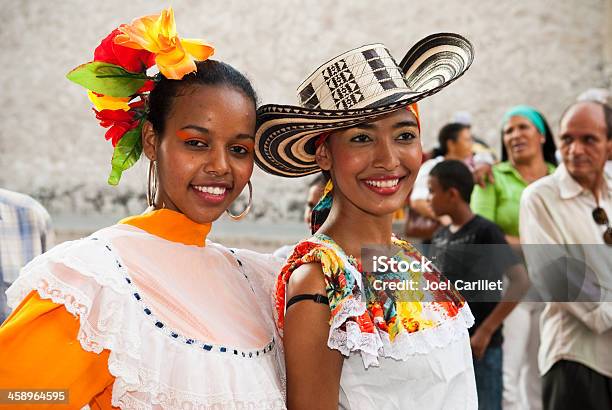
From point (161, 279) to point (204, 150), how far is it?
0.94ft

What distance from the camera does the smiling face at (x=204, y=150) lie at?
67.4 inches

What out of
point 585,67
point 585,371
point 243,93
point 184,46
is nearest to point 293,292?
point 243,93

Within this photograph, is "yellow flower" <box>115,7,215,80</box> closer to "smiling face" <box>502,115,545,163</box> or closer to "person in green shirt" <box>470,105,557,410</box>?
"person in green shirt" <box>470,105,557,410</box>

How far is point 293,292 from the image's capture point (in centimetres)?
163

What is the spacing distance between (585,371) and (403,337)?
155 cm

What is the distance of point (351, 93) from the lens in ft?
5.90

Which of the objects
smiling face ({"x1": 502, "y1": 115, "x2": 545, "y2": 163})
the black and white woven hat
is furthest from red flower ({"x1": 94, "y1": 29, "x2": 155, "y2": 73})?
smiling face ({"x1": 502, "y1": 115, "x2": 545, "y2": 163})

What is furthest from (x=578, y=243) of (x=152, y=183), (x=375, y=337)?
(x=152, y=183)

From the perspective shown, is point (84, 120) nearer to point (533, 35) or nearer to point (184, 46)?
point (533, 35)

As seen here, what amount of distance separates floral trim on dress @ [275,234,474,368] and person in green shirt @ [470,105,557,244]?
2.52 metres

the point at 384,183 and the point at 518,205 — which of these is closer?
the point at 384,183

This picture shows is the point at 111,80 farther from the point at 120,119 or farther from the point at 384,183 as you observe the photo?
the point at 384,183

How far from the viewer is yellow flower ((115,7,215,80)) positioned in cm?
171

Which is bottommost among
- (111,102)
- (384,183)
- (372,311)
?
(372,311)
